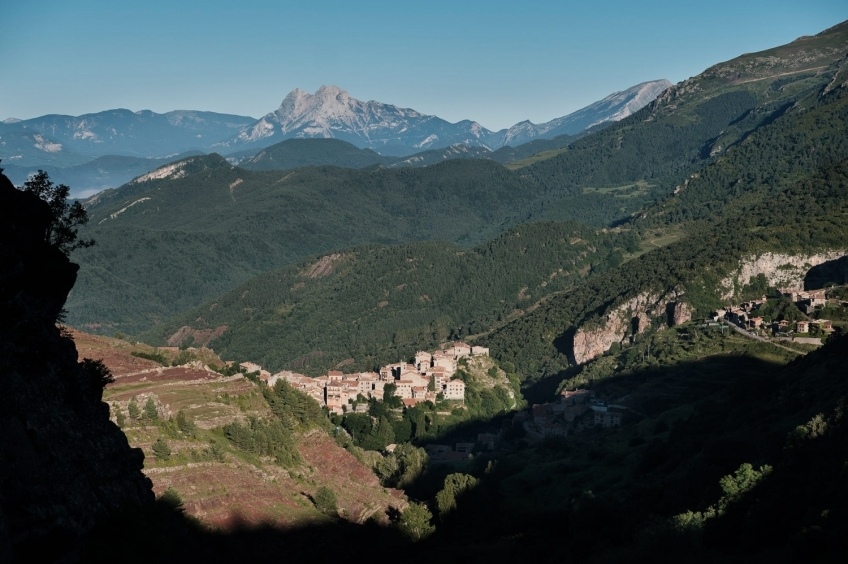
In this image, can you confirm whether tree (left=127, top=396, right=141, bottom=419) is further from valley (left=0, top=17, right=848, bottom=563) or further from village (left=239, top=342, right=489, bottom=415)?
village (left=239, top=342, right=489, bottom=415)

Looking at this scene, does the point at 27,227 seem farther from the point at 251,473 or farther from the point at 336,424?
the point at 336,424

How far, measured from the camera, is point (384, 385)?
111250 mm

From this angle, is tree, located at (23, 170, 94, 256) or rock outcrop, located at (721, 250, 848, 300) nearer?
tree, located at (23, 170, 94, 256)

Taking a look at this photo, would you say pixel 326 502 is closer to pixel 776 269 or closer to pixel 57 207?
pixel 57 207

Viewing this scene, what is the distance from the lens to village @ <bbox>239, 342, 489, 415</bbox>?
105 m

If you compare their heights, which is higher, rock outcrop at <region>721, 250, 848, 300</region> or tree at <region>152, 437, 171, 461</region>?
tree at <region>152, 437, 171, 461</region>

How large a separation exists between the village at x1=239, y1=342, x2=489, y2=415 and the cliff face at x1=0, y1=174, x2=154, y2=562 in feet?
209

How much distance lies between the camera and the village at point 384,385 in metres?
105

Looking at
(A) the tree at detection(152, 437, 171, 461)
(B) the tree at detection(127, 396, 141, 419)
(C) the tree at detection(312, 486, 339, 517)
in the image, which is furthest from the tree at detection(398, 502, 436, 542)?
(B) the tree at detection(127, 396, 141, 419)

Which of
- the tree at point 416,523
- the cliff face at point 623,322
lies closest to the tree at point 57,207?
the tree at point 416,523

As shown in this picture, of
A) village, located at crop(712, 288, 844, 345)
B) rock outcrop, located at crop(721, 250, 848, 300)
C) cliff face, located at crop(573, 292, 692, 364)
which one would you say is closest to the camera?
village, located at crop(712, 288, 844, 345)

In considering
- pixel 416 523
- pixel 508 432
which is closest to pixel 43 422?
pixel 416 523

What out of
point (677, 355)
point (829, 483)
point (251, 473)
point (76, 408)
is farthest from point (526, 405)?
point (76, 408)

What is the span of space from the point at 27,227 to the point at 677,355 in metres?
83.7
